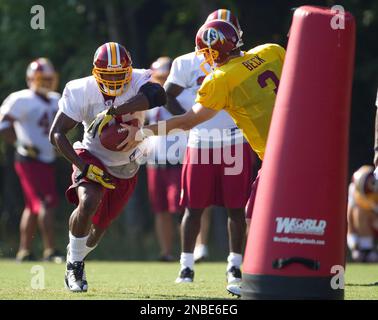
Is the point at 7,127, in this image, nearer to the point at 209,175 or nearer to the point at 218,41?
the point at 209,175

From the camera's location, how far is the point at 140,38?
16.9 meters

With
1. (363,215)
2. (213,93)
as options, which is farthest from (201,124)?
(363,215)

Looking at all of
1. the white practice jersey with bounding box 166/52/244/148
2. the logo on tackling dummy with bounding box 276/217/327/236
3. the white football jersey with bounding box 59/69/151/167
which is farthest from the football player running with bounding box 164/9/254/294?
the logo on tackling dummy with bounding box 276/217/327/236

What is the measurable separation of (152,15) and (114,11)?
2.66 feet

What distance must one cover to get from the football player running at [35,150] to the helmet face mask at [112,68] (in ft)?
16.2

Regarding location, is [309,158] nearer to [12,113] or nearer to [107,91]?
[107,91]

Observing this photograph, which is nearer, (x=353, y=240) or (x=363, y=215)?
(x=353, y=240)

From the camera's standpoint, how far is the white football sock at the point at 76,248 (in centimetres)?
741

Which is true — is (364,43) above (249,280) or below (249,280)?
above

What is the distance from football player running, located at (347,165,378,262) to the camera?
43.3ft

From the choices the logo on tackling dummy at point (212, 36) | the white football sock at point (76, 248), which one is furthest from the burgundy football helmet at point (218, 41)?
the white football sock at point (76, 248)

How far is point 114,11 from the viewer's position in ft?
54.0

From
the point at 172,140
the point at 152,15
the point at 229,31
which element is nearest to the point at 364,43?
the point at 152,15
